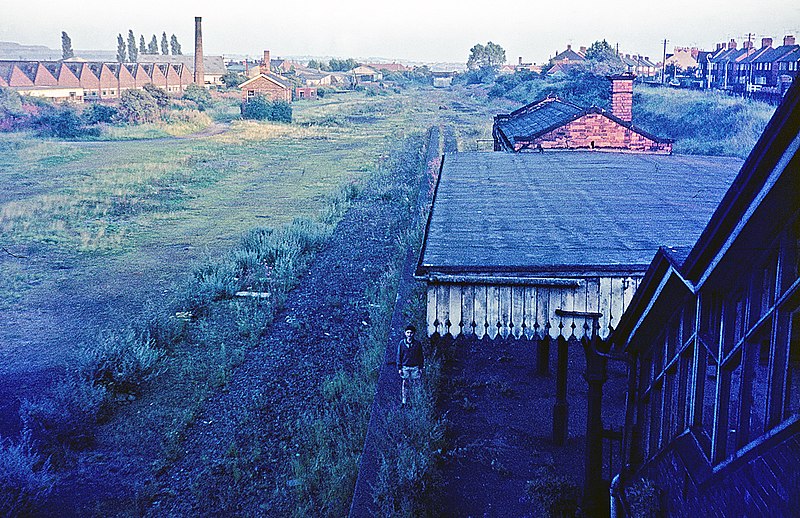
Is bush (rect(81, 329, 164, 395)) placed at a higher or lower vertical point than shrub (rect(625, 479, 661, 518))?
lower

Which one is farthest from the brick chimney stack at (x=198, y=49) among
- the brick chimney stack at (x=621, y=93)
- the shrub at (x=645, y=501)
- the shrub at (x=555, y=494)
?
the shrub at (x=645, y=501)

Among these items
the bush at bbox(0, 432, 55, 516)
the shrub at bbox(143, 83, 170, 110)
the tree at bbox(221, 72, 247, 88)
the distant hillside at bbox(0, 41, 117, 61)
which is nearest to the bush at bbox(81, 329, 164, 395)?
the bush at bbox(0, 432, 55, 516)

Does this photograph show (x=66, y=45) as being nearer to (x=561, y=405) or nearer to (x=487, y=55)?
(x=487, y=55)

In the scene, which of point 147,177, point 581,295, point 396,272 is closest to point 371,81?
point 147,177

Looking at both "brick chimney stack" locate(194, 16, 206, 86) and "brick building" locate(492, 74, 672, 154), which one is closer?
"brick building" locate(492, 74, 672, 154)

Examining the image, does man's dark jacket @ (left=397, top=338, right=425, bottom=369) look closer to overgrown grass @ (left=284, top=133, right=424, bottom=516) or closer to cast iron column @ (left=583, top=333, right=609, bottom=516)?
overgrown grass @ (left=284, top=133, right=424, bottom=516)

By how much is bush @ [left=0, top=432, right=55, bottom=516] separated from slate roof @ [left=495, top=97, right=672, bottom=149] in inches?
497

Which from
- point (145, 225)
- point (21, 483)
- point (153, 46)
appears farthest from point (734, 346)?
point (153, 46)

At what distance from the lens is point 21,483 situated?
6.61 meters

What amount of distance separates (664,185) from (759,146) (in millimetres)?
8582

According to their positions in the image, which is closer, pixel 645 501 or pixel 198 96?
pixel 645 501

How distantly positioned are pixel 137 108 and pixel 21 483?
→ 44914mm

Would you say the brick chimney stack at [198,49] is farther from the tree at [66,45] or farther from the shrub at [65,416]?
the shrub at [65,416]

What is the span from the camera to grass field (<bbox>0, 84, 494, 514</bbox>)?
9672mm
